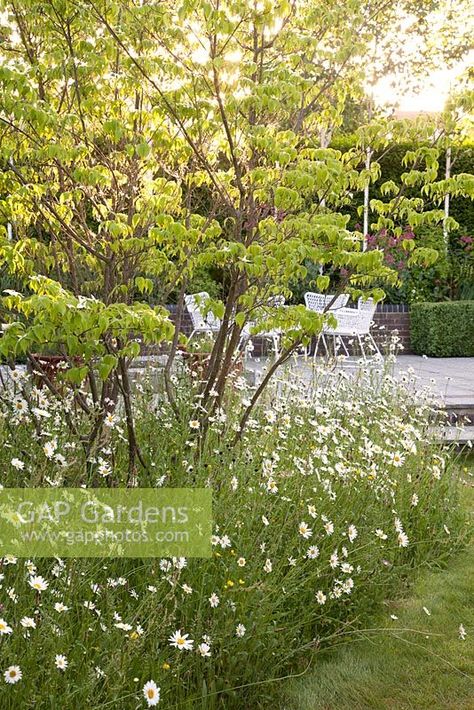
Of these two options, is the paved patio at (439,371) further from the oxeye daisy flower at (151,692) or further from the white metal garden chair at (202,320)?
the oxeye daisy flower at (151,692)

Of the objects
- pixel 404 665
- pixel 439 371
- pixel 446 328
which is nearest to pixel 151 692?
pixel 404 665

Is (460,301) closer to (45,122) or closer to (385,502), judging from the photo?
(385,502)

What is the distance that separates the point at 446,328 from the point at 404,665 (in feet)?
30.5

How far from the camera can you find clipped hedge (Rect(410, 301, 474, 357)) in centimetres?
1180

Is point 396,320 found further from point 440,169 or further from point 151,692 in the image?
point 151,692

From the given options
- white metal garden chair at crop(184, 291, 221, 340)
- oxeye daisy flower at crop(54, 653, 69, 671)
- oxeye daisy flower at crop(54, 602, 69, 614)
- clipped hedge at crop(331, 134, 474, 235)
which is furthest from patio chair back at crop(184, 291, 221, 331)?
clipped hedge at crop(331, 134, 474, 235)

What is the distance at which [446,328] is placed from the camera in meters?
11.8

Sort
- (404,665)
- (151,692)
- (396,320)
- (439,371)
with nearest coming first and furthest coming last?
(151,692) → (404,665) → (439,371) → (396,320)

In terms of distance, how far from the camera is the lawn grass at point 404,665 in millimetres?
Result: 2734

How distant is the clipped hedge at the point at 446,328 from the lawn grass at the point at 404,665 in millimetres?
8574

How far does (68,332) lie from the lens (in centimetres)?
255

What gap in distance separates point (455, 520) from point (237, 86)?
2378 mm

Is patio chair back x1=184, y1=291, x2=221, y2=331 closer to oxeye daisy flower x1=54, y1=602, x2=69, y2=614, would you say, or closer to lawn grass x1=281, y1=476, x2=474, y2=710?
lawn grass x1=281, y1=476, x2=474, y2=710

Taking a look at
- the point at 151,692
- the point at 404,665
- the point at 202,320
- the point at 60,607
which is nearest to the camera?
the point at 151,692
